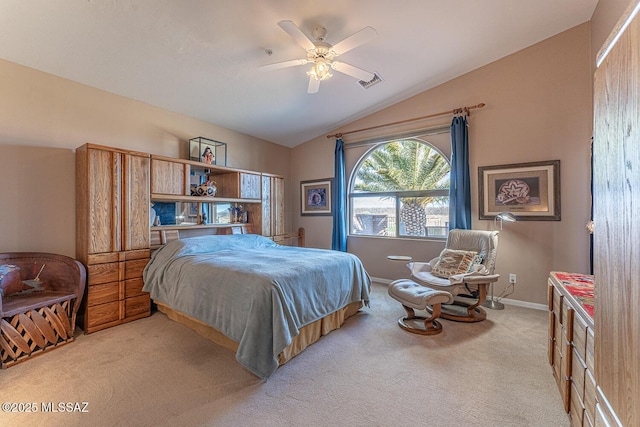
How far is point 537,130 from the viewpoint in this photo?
3498 mm

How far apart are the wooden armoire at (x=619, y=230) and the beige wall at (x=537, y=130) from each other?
3.34 meters

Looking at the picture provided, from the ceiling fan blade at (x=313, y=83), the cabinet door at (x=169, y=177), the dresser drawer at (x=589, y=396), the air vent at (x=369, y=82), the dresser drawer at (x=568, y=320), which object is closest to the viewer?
the dresser drawer at (x=589, y=396)

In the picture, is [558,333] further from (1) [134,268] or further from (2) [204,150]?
(2) [204,150]

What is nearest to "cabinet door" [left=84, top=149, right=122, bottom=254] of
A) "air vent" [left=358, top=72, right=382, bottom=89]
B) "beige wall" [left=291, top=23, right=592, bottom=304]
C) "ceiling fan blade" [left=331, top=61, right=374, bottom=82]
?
"ceiling fan blade" [left=331, top=61, right=374, bottom=82]

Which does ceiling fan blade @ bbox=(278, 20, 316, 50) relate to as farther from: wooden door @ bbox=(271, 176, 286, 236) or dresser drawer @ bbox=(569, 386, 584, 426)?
dresser drawer @ bbox=(569, 386, 584, 426)

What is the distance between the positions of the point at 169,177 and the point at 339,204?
2.83 m

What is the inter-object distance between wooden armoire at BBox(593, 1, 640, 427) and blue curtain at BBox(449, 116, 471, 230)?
10.7 ft

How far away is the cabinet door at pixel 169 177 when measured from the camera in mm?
3404

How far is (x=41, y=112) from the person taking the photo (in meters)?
2.83

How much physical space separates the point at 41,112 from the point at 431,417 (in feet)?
14.7

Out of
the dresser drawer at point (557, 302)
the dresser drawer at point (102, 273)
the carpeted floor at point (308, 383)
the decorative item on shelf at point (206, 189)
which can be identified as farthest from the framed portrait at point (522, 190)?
the dresser drawer at point (102, 273)

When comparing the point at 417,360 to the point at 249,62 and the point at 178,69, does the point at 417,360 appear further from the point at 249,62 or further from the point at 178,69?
the point at 178,69

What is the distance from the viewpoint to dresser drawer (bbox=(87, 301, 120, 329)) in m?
2.81

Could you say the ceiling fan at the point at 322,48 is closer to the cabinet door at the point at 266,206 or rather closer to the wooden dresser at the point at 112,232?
the wooden dresser at the point at 112,232
